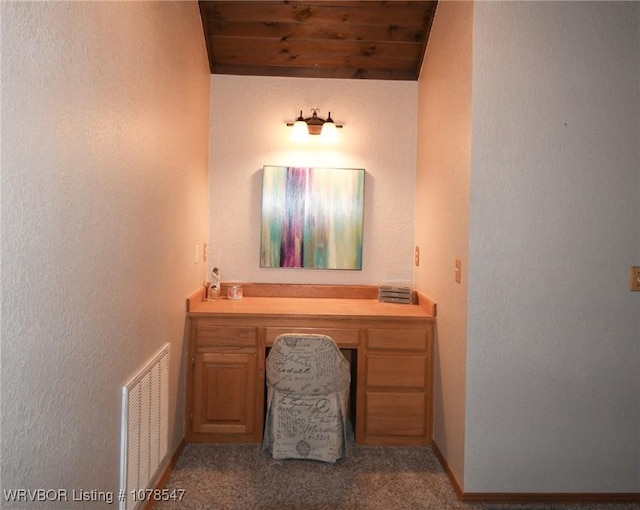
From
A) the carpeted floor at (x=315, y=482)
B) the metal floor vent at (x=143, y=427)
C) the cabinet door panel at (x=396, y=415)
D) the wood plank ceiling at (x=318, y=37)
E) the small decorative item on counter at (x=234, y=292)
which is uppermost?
the wood plank ceiling at (x=318, y=37)

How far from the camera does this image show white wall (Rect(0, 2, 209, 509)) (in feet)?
3.11

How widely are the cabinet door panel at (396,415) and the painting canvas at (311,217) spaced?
100 cm

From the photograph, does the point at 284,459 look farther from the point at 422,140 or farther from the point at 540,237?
the point at 422,140

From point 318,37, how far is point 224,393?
92.8 inches

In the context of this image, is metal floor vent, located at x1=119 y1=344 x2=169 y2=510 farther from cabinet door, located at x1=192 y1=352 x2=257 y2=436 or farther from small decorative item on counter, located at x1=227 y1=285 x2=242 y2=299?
small decorative item on counter, located at x1=227 y1=285 x2=242 y2=299

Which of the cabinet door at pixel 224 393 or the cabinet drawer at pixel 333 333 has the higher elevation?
the cabinet drawer at pixel 333 333

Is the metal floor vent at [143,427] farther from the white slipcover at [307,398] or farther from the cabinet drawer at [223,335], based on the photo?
the white slipcover at [307,398]

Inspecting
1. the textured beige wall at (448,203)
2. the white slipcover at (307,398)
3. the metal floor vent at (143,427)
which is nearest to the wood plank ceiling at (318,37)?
the textured beige wall at (448,203)

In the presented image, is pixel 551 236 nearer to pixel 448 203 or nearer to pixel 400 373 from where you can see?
pixel 448 203

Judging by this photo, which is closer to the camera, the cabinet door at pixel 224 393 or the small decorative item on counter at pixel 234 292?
the cabinet door at pixel 224 393

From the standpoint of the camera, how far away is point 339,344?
251 cm

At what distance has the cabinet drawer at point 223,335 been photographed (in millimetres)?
2502

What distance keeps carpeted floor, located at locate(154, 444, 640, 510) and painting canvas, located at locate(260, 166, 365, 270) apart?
1267 mm

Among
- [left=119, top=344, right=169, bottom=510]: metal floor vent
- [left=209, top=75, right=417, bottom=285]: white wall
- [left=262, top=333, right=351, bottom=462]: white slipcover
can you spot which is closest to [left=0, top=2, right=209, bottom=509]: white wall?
[left=119, top=344, right=169, bottom=510]: metal floor vent
